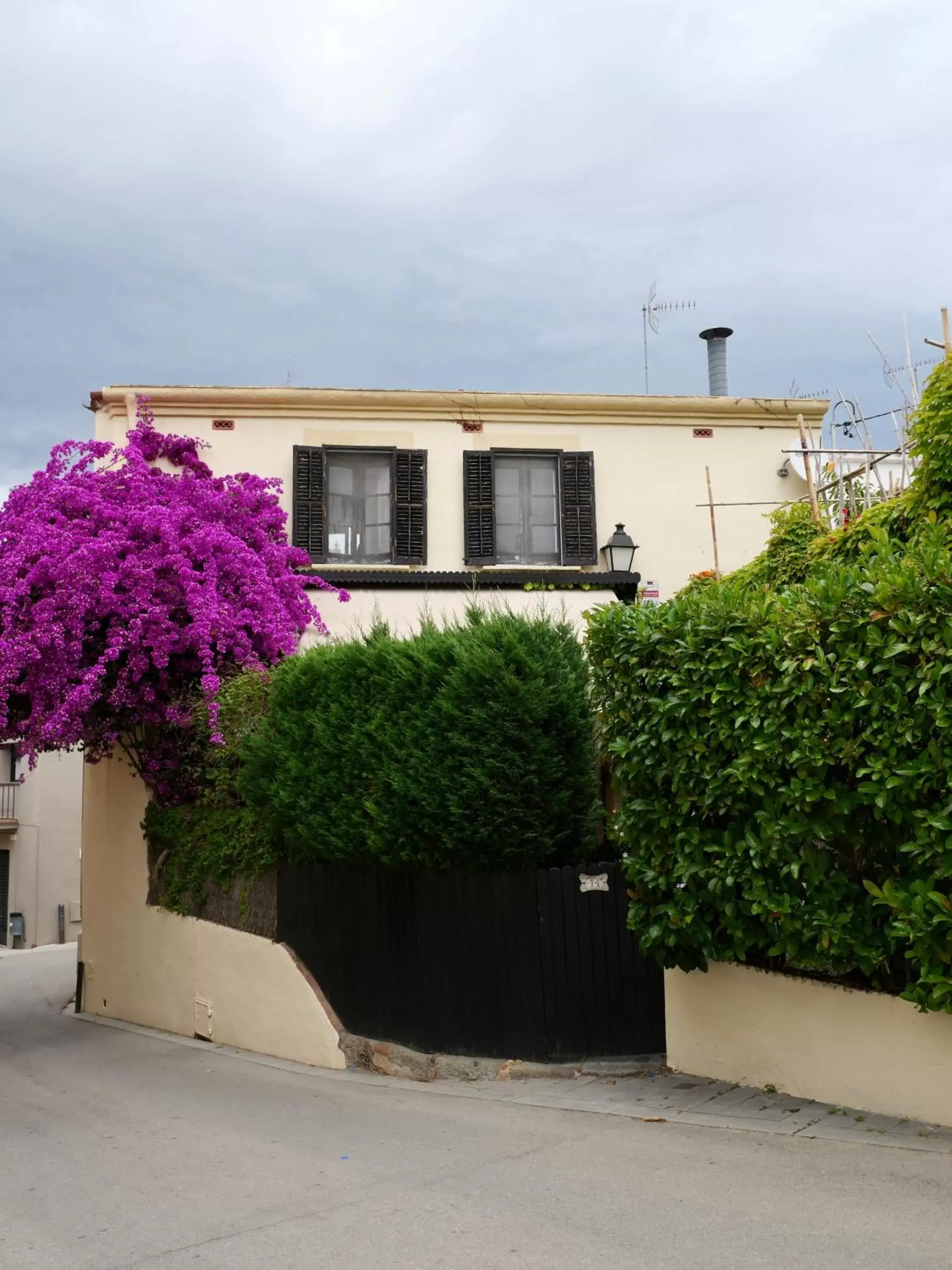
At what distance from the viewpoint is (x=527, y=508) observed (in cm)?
1708

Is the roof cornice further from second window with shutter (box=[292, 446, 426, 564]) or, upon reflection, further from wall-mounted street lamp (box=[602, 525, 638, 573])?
wall-mounted street lamp (box=[602, 525, 638, 573])

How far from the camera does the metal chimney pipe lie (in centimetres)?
2022

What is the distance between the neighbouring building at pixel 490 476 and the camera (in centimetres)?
1669

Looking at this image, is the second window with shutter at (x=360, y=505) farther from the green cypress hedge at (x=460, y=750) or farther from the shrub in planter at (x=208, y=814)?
the green cypress hedge at (x=460, y=750)

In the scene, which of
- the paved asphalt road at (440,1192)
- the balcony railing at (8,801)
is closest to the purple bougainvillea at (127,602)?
the paved asphalt road at (440,1192)

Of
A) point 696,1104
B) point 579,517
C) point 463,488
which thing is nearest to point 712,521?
point 579,517

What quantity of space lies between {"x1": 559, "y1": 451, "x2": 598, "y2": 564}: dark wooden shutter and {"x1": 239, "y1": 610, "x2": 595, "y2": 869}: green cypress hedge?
673 centimetres

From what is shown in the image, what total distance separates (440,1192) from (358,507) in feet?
38.2

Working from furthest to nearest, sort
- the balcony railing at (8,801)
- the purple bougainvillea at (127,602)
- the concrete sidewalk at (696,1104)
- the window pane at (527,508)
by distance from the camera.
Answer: the balcony railing at (8,801) → the window pane at (527,508) → the purple bougainvillea at (127,602) → the concrete sidewalk at (696,1104)

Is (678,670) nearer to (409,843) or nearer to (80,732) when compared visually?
(409,843)

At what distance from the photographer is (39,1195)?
22.9 ft

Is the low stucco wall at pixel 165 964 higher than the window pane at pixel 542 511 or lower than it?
lower

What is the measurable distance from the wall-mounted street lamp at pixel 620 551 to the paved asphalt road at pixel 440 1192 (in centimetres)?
871

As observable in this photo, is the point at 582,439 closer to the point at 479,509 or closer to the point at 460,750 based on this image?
the point at 479,509
